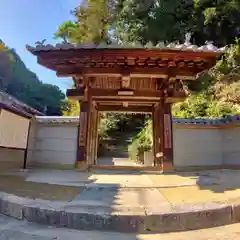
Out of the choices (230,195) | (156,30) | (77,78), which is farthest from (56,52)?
(156,30)

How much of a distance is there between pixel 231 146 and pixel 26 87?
4313cm

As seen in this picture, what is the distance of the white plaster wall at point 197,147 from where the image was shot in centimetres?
752

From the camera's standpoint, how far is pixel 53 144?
298 inches

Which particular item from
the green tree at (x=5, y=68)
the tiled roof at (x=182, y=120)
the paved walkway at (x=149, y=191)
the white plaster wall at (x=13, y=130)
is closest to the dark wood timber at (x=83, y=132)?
the tiled roof at (x=182, y=120)

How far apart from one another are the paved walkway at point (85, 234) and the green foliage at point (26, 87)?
3661cm

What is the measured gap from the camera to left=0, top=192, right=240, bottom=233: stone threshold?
303 cm

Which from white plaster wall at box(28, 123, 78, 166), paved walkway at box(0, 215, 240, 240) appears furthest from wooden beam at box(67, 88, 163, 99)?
paved walkway at box(0, 215, 240, 240)

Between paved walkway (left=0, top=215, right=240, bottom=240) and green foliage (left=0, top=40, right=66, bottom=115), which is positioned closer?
paved walkway (left=0, top=215, right=240, bottom=240)

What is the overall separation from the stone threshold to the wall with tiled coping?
13.0ft

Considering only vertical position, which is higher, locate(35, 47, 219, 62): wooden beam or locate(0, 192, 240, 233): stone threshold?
locate(35, 47, 219, 62): wooden beam

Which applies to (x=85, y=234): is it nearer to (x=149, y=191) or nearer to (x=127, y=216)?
(x=127, y=216)

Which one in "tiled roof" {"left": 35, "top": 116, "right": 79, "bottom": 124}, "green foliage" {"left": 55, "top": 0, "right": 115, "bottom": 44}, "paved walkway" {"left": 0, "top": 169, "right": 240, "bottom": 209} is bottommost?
"paved walkway" {"left": 0, "top": 169, "right": 240, "bottom": 209}

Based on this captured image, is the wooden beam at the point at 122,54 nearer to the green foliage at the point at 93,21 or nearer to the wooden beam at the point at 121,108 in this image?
the wooden beam at the point at 121,108

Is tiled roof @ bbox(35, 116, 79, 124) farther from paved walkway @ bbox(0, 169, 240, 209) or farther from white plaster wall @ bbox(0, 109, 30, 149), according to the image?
paved walkway @ bbox(0, 169, 240, 209)
